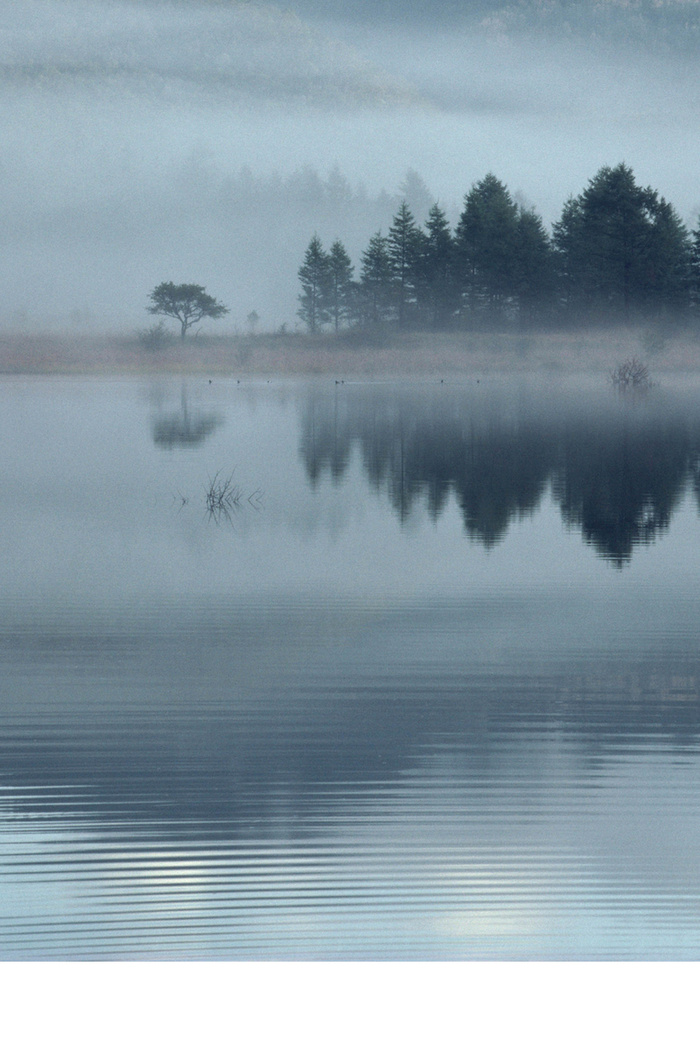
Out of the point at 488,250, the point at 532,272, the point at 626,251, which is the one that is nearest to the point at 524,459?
the point at 626,251

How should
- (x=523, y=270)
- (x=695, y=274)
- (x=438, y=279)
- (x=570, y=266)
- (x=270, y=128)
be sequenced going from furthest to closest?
(x=270, y=128) < (x=438, y=279) < (x=523, y=270) < (x=570, y=266) < (x=695, y=274)

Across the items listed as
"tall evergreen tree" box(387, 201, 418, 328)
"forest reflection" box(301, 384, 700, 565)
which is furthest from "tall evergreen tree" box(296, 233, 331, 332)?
"forest reflection" box(301, 384, 700, 565)

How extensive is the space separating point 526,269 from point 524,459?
38598 millimetres

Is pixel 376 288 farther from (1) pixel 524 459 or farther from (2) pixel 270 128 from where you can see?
(1) pixel 524 459

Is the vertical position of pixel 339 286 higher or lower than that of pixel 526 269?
lower

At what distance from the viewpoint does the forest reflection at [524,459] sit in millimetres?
14414

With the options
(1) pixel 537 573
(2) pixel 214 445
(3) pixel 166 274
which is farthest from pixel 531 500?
(3) pixel 166 274

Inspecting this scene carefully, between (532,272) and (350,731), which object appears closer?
(350,731)

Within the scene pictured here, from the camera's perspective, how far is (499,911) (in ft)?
14.3

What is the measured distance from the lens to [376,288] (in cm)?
6025

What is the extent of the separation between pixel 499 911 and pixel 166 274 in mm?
78614

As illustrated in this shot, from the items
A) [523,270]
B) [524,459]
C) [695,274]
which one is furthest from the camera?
[523,270]

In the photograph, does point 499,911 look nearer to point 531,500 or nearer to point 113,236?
point 531,500

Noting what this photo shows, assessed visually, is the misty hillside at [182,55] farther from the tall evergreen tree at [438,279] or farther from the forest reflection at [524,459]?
the forest reflection at [524,459]
